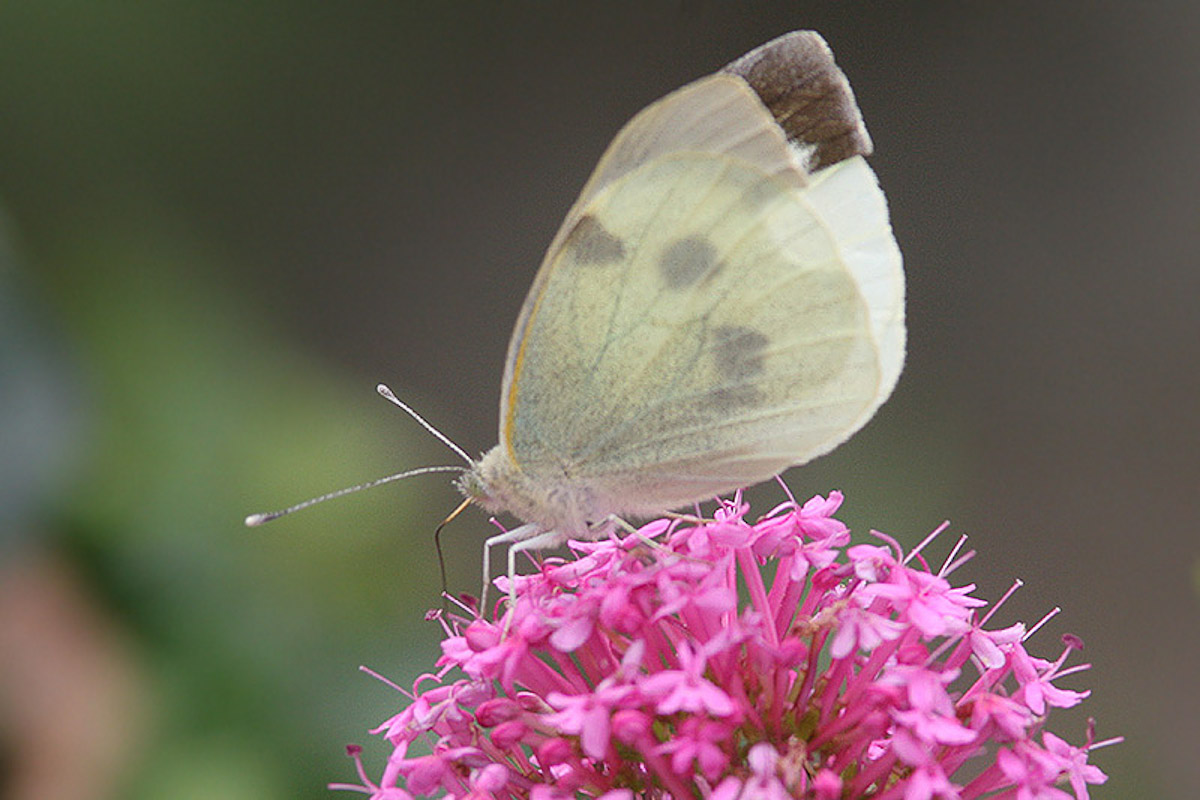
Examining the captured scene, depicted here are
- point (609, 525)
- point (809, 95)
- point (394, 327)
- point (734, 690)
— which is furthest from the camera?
point (394, 327)

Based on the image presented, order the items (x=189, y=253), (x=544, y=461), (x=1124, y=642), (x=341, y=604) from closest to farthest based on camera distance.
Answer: (x=544, y=461), (x=341, y=604), (x=1124, y=642), (x=189, y=253)

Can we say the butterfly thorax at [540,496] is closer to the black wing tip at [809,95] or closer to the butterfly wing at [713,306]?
the butterfly wing at [713,306]

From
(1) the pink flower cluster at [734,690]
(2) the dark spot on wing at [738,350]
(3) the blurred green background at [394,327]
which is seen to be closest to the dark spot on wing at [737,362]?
(2) the dark spot on wing at [738,350]

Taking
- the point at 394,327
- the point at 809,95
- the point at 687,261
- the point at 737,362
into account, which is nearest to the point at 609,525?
the point at 737,362

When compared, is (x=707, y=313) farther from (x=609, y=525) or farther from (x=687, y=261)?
(x=609, y=525)

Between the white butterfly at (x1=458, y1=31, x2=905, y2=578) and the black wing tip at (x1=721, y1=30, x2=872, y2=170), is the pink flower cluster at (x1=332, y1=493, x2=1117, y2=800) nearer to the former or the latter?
the white butterfly at (x1=458, y1=31, x2=905, y2=578)

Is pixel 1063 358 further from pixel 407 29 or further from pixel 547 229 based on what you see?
pixel 407 29

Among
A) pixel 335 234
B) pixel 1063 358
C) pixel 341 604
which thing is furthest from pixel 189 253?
pixel 1063 358
